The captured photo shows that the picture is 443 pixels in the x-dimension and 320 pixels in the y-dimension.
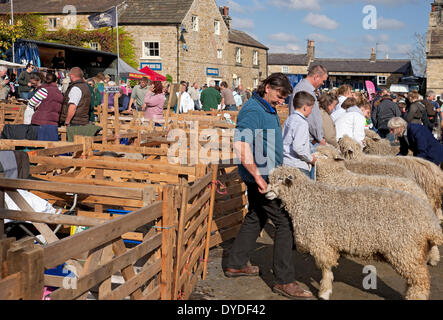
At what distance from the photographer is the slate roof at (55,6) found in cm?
3500

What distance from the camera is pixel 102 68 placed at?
31453 mm

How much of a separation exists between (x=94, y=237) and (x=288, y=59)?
71228 millimetres

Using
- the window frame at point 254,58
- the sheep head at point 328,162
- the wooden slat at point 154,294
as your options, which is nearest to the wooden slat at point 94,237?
the wooden slat at point 154,294

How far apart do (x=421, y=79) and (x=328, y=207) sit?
1621 inches

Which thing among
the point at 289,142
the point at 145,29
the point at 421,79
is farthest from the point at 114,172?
the point at 421,79

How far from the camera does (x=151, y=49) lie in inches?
1375

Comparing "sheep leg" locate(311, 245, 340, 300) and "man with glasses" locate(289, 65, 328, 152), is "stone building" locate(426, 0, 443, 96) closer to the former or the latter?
"man with glasses" locate(289, 65, 328, 152)

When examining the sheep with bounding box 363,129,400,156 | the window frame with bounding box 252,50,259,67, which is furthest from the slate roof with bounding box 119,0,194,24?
the sheep with bounding box 363,129,400,156

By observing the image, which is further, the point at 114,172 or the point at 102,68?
the point at 102,68

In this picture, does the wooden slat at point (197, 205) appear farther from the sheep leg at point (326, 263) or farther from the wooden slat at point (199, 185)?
the sheep leg at point (326, 263)

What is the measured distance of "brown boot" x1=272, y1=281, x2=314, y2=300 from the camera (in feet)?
15.0

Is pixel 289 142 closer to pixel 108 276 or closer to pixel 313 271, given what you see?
pixel 313 271

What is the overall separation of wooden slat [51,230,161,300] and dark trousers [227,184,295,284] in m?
1.51

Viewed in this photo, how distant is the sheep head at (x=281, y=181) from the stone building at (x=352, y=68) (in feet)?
175
